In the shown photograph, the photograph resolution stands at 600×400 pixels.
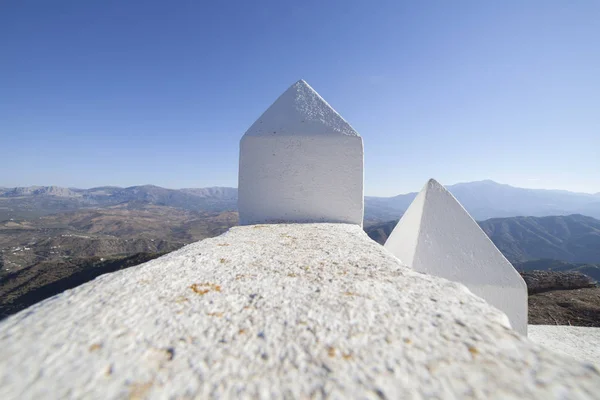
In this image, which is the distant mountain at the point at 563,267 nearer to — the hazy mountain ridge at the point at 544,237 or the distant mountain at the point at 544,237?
the distant mountain at the point at 544,237

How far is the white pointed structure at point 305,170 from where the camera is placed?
8.11 meters

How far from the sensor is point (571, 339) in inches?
306

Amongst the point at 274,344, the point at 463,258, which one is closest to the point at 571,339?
the point at 463,258

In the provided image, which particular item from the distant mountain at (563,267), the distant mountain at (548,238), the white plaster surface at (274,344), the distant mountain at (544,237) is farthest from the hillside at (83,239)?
the distant mountain at (548,238)

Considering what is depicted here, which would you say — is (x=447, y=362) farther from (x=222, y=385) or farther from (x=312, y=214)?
(x=312, y=214)

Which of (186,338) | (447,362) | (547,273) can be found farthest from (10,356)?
(547,273)

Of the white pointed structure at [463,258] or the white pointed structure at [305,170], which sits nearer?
the white pointed structure at [463,258]

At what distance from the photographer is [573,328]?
8578 mm

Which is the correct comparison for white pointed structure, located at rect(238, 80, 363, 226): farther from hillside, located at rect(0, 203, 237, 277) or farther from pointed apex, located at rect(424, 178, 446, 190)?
hillside, located at rect(0, 203, 237, 277)

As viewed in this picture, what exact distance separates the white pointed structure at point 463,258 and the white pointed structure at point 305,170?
2.22 meters

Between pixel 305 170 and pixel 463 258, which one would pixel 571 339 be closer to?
pixel 463 258

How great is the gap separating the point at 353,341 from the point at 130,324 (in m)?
1.64

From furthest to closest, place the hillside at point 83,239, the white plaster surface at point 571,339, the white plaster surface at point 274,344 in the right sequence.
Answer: the hillside at point 83,239 < the white plaster surface at point 571,339 < the white plaster surface at point 274,344

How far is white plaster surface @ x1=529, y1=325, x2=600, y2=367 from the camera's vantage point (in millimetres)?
6842
